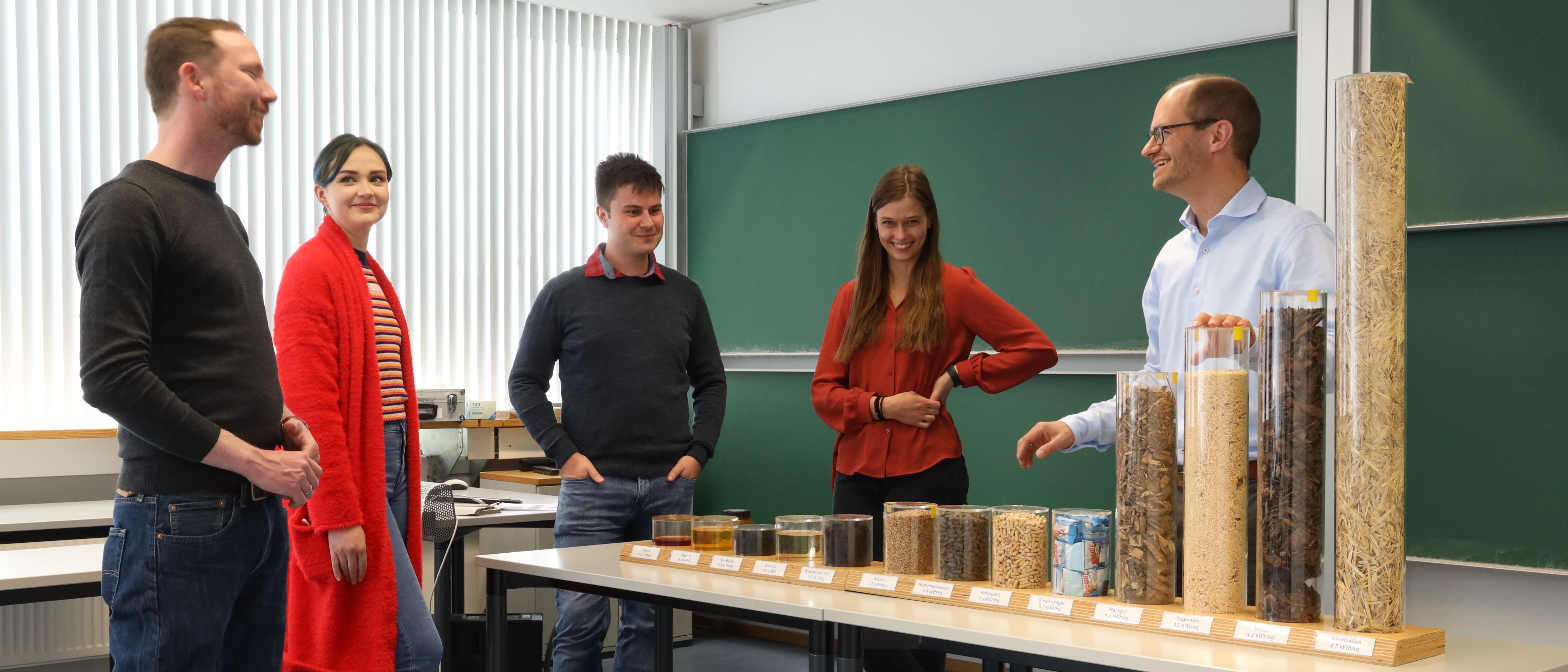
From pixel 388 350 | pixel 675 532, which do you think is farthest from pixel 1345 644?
pixel 388 350

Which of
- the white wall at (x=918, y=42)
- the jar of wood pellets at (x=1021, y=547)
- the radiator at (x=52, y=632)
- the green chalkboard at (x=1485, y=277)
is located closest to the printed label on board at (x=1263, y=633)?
the jar of wood pellets at (x=1021, y=547)

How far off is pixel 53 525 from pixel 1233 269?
9.98 ft

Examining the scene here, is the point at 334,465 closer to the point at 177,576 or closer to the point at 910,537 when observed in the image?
the point at 177,576

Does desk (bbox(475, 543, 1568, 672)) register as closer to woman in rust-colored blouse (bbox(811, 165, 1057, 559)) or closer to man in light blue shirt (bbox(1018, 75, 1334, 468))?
man in light blue shirt (bbox(1018, 75, 1334, 468))

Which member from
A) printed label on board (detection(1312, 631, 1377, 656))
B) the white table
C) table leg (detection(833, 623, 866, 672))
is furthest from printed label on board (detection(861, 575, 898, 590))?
the white table

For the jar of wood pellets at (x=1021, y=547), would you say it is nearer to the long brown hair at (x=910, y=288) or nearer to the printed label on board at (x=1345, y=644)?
the printed label on board at (x=1345, y=644)

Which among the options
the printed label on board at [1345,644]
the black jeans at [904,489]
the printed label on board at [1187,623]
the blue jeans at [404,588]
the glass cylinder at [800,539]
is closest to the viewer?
the printed label on board at [1345,644]

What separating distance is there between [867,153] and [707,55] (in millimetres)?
1168

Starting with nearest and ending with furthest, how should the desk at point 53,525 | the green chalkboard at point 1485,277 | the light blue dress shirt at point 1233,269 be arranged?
the light blue dress shirt at point 1233,269 → the green chalkboard at point 1485,277 → the desk at point 53,525

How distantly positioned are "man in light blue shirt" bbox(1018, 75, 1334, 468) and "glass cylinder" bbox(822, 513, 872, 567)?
0.27 meters

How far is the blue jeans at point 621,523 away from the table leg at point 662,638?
2 cm

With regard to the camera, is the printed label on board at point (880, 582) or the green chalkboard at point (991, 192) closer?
the printed label on board at point (880, 582)

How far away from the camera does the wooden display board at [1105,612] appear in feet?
4.48

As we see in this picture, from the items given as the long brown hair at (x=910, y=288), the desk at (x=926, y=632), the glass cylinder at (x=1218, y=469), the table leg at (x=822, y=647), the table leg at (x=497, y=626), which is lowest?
the table leg at (x=497, y=626)
